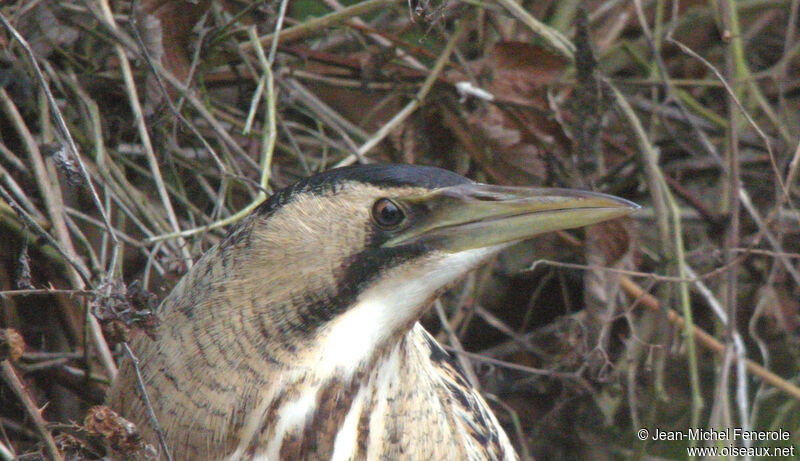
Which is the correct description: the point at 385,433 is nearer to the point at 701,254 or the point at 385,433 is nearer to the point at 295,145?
the point at 295,145

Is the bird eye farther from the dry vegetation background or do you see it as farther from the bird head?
the dry vegetation background

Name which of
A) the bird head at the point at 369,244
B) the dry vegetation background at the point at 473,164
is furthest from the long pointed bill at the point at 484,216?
the dry vegetation background at the point at 473,164

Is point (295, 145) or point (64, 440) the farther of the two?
point (295, 145)

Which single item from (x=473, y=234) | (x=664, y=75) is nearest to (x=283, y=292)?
(x=473, y=234)

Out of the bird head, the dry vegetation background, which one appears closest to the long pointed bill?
the bird head

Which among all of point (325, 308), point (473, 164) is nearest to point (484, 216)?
point (325, 308)

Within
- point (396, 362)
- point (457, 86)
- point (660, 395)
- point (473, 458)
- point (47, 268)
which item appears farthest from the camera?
point (457, 86)
